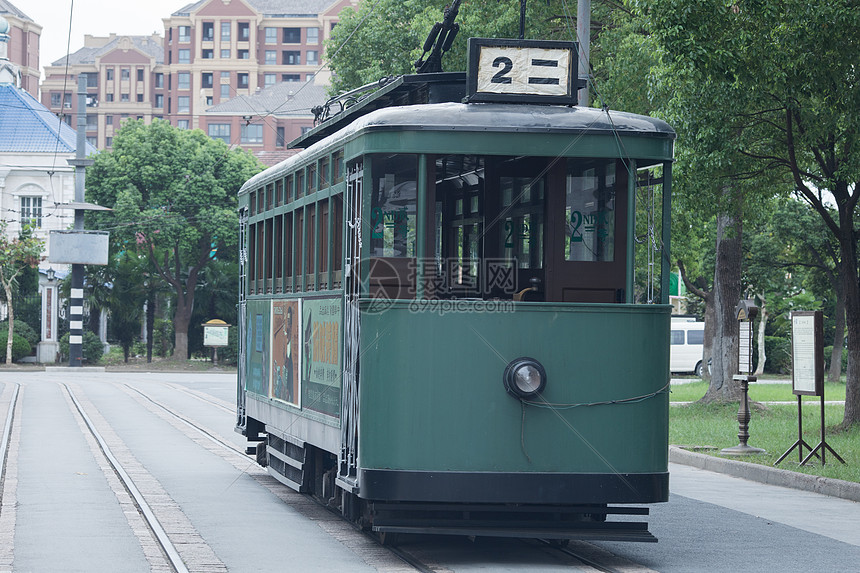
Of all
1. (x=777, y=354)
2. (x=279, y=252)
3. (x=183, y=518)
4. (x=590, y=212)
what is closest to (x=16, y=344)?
(x=777, y=354)

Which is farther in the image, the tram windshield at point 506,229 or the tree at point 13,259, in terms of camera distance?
the tree at point 13,259

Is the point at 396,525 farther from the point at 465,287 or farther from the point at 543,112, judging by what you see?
the point at 543,112

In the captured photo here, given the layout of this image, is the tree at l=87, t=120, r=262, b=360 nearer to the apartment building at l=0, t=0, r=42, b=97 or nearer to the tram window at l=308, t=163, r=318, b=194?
the tram window at l=308, t=163, r=318, b=194

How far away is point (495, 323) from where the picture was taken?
28.8 ft

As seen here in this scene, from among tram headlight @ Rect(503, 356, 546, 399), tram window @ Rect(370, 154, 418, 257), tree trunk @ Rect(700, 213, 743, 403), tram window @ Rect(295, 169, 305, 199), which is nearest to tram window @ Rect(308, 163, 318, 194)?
tram window @ Rect(295, 169, 305, 199)

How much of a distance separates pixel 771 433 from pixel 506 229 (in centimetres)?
1209

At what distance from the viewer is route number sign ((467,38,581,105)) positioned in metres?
9.25

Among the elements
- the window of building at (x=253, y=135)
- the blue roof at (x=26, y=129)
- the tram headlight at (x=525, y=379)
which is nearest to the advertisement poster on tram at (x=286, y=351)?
the tram headlight at (x=525, y=379)

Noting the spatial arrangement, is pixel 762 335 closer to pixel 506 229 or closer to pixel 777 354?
pixel 777 354

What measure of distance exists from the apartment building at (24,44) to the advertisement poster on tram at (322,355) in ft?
419

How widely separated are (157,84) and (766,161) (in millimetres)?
121825

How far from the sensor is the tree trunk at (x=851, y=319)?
1809 centimetres

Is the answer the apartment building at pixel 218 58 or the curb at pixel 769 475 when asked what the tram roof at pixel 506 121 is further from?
the apartment building at pixel 218 58

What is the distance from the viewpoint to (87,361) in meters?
52.8
